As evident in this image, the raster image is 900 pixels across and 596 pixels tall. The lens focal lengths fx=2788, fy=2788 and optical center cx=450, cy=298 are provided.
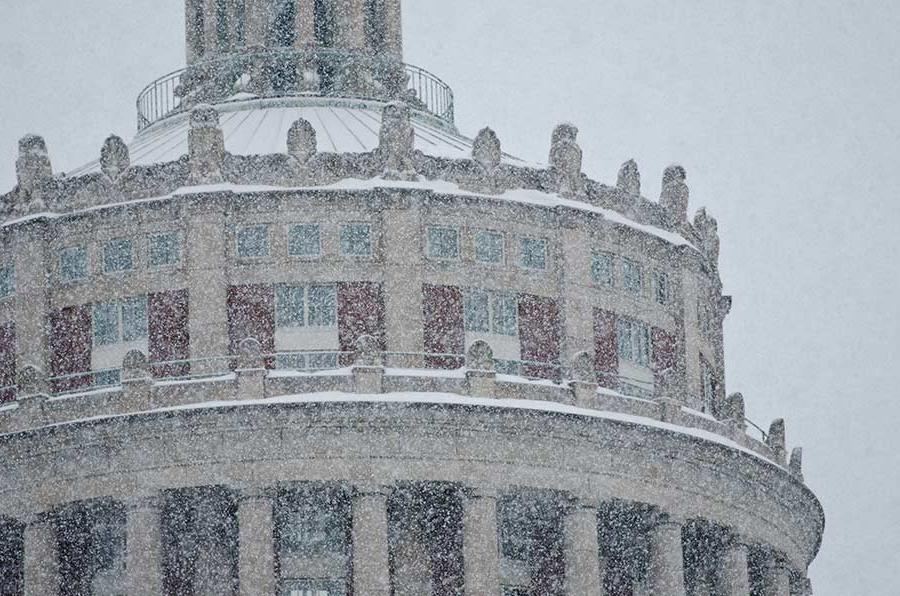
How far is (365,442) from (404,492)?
71.2 inches

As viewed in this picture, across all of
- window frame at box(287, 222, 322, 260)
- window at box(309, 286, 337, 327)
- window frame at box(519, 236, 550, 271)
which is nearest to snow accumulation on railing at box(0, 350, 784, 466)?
window at box(309, 286, 337, 327)

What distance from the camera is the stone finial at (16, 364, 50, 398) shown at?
7288 centimetres

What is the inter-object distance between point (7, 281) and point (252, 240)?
7268 millimetres

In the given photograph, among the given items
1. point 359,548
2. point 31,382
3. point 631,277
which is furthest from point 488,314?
A: point 31,382

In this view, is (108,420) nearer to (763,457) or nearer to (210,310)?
(210,310)

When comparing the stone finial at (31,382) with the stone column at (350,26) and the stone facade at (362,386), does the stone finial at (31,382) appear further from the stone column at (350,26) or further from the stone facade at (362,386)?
the stone column at (350,26)

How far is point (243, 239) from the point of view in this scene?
245ft

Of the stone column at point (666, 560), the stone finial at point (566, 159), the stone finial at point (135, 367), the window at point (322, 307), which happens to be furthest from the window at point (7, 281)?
the stone column at point (666, 560)

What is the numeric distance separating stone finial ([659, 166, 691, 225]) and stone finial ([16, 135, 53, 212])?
17.6m

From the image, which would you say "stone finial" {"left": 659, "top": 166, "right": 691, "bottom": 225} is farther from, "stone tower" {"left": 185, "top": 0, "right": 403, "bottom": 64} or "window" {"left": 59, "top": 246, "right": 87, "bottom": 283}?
"window" {"left": 59, "top": 246, "right": 87, "bottom": 283}

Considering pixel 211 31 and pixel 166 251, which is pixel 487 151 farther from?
pixel 211 31

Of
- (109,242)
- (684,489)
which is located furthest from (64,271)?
(684,489)

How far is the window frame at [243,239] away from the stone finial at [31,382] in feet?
20.3

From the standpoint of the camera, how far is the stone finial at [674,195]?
80.1 metres
